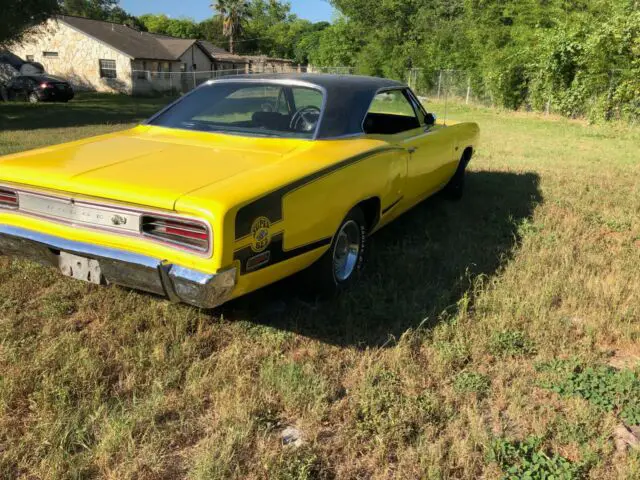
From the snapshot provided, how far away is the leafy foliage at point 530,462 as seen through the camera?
2.17 m

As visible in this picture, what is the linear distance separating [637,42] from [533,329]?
13590 millimetres

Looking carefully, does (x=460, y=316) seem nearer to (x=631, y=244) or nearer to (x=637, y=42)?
(x=631, y=244)

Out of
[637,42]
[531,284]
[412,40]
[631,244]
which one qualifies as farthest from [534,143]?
[412,40]

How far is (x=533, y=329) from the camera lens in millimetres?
3344

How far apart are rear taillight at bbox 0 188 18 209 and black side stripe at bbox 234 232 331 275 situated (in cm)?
142

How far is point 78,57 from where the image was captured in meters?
34.2

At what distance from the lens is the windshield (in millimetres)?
3797

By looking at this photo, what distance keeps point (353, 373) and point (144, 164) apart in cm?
161

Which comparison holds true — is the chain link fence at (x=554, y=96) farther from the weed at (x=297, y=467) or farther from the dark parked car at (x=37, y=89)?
the dark parked car at (x=37, y=89)

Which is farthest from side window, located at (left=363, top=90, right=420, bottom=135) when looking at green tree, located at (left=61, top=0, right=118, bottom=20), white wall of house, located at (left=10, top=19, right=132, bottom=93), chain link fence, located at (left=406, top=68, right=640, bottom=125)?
green tree, located at (left=61, top=0, right=118, bottom=20)

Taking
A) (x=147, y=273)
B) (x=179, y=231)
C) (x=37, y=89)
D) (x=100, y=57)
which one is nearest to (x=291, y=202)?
(x=179, y=231)

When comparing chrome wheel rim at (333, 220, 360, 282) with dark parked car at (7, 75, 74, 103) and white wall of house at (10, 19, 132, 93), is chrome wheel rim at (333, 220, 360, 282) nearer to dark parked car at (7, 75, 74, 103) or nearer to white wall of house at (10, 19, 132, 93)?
dark parked car at (7, 75, 74, 103)

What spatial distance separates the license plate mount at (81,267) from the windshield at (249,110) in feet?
4.58

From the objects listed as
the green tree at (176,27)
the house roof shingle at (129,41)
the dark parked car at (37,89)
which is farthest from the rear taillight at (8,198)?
the green tree at (176,27)
